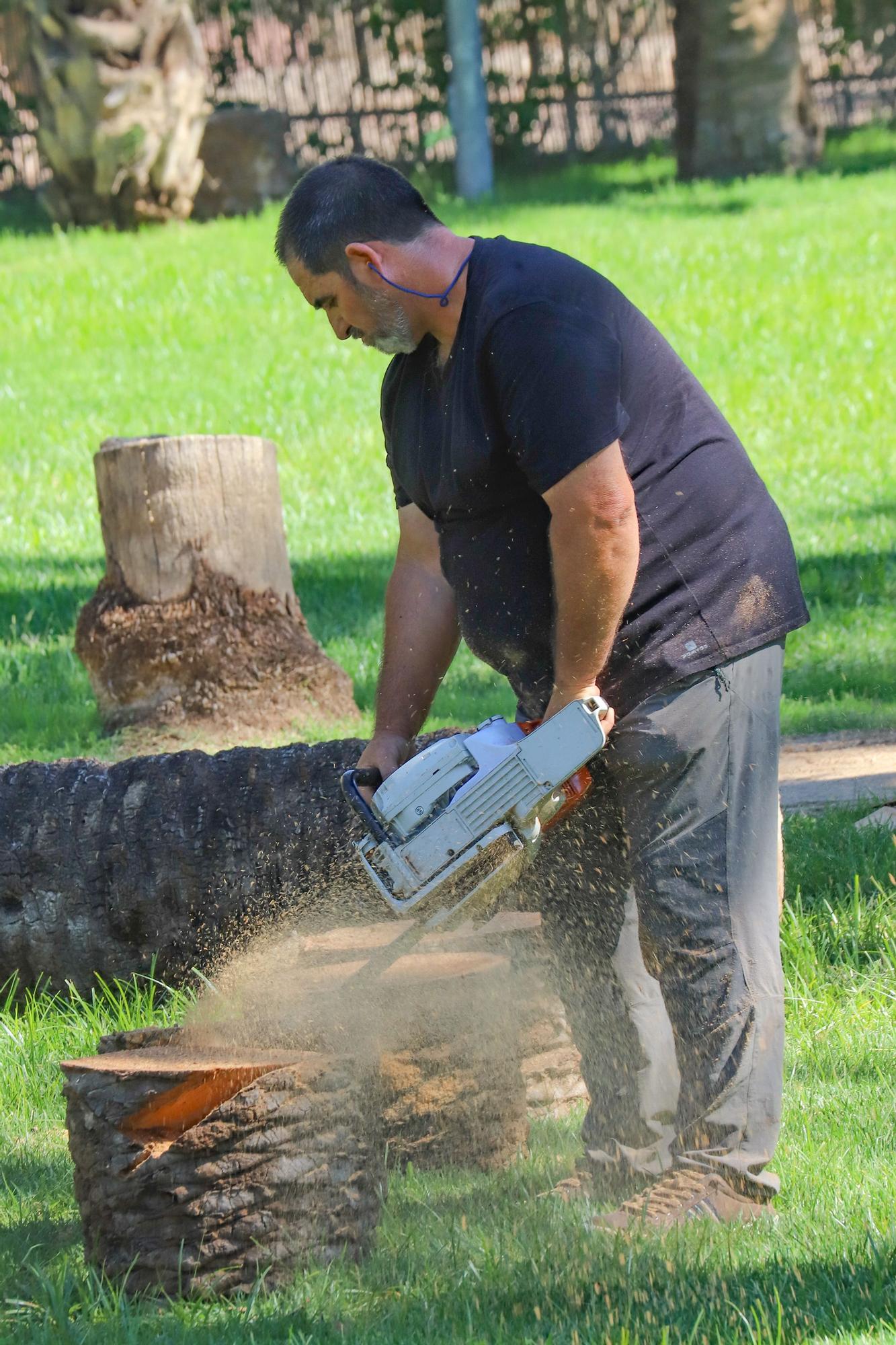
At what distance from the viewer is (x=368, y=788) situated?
3291 millimetres

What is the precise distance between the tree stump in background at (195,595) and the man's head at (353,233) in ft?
10.9

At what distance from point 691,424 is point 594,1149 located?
5.19 ft

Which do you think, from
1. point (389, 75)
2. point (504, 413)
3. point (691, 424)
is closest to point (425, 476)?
point (504, 413)

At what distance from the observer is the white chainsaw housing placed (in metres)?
2.89

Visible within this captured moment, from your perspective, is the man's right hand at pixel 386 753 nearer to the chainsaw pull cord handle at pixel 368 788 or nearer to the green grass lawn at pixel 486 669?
the chainsaw pull cord handle at pixel 368 788

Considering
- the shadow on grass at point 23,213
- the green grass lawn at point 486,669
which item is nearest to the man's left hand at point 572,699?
the green grass lawn at point 486,669

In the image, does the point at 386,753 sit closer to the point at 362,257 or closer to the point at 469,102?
the point at 362,257

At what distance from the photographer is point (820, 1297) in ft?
8.30

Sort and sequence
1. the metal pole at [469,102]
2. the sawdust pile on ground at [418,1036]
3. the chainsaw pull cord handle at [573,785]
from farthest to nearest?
the metal pole at [469,102] < the sawdust pile on ground at [418,1036] < the chainsaw pull cord handle at [573,785]

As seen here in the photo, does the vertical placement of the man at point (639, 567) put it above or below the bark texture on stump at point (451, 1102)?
above

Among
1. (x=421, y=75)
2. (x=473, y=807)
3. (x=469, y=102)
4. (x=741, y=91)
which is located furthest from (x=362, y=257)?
(x=421, y=75)

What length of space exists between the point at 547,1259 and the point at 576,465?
1.45 metres

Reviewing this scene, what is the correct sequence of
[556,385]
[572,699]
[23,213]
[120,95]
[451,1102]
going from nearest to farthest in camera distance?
[556,385] < [572,699] < [451,1102] < [120,95] < [23,213]

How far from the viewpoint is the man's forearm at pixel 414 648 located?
3.45 meters
